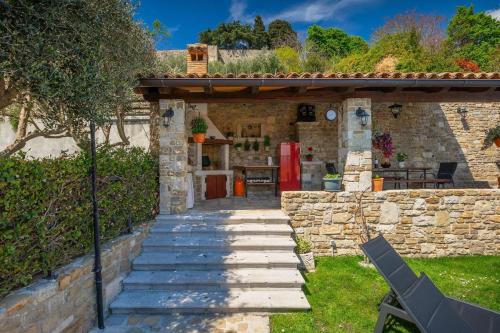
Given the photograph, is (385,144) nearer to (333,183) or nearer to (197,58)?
(333,183)

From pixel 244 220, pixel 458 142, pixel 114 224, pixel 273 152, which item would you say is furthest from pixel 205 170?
pixel 458 142

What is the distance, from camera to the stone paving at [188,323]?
3521mm

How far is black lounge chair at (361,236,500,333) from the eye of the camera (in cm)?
293

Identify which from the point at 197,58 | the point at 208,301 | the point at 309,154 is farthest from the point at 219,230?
the point at 309,154

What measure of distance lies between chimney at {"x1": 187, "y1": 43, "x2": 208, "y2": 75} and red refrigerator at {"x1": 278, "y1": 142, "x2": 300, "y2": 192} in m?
3.46

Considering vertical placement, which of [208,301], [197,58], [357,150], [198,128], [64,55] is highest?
[197,58]

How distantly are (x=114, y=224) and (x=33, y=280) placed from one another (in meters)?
1.49

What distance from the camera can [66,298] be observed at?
315 cm

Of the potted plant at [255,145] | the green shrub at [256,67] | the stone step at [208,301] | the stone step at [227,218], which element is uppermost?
the green shrub at [256,67]

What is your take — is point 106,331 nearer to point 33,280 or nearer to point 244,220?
point 33,280

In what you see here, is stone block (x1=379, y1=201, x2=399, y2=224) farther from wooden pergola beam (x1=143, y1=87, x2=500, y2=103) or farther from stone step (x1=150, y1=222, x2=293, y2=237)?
wooden pergola beam (x1=143, y1=87, x2=500, y2=103)

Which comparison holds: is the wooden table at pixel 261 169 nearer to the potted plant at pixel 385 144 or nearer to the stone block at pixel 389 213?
the potted plant at pixel 385 144

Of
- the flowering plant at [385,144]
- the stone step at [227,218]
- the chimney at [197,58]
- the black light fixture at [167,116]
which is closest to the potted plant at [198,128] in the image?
the black light fixture at [167,116]

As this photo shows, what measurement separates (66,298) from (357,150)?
5.54 meters
